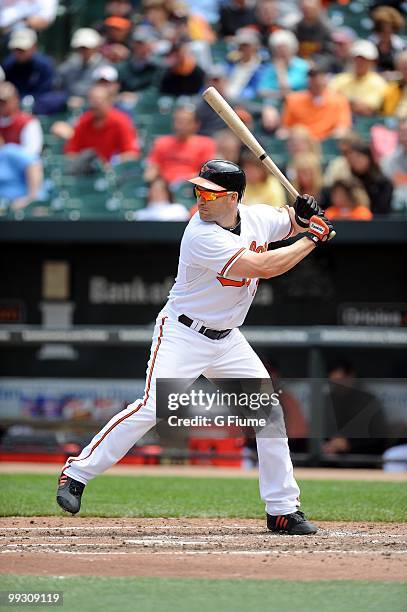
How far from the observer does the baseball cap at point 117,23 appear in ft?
39.5

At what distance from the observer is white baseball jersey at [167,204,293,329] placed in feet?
15.6

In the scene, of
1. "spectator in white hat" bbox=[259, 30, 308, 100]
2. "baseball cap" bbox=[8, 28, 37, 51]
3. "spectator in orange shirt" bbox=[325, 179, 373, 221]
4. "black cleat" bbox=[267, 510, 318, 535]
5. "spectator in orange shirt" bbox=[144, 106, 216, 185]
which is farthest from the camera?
"baseball cap" bbox=[8, 28, 37, 51]

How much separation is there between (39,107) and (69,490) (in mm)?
7249

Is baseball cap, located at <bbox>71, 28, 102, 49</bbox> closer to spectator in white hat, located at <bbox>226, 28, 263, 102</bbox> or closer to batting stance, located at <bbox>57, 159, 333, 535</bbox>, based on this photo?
spectator in white hat, located at <bbox>226, 28, 263, 102</bbox>

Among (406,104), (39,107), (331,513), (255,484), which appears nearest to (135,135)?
(39,107)

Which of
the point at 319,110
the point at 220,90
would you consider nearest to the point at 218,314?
the point at 319,110

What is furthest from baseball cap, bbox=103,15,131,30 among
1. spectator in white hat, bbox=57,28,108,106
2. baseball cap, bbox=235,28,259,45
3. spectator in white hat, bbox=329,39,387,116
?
spectator in white hat, bbox=329,39,387,116

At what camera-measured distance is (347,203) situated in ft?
30.3

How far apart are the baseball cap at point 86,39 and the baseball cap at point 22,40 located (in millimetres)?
463

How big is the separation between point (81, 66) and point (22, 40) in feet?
2.21

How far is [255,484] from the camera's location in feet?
24.2

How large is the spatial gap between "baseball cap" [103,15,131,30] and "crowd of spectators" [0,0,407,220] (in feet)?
0.05

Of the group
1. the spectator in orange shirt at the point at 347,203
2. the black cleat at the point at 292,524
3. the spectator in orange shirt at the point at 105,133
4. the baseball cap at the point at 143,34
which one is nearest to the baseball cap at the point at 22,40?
the baseball cap at the point at 143,34

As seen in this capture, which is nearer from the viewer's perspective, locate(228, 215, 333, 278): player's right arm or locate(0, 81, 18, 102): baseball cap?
locate(228, 215, 333, 278): player's right arm
